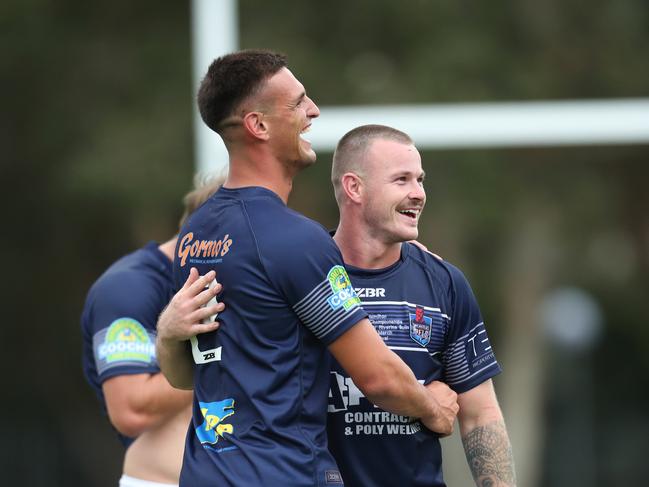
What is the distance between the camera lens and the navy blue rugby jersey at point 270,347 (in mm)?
4012

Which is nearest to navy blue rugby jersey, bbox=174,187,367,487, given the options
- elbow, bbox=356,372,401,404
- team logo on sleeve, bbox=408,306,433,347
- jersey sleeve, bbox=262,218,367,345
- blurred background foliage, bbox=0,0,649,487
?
jersey sleeve, bbox=262,218,367,345

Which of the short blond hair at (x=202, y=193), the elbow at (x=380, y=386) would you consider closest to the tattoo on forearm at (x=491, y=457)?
the elbow at (x=380, y=386)

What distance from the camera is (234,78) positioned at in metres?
4.20

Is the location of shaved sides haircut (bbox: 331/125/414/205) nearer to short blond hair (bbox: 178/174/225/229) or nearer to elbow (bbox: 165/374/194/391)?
elbow (bbox: 165/374/194/391)

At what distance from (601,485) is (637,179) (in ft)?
15.4

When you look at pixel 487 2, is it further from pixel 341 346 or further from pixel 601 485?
pixel 341 346

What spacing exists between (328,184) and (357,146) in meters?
12.1

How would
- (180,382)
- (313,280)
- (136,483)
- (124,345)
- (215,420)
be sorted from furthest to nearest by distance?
(136,483) < (124,345) < (180,382) < (215,420) < (313,280)

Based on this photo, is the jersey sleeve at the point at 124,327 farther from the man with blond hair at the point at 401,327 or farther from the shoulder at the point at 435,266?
the shoulder at the point at 435,266

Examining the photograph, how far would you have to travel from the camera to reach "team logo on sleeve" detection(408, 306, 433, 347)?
4523 mm

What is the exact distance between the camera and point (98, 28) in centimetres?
1869

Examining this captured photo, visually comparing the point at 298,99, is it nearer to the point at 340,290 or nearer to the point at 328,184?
the point at 340,290

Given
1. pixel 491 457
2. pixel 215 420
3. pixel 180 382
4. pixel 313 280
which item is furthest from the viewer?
pixel 491 457

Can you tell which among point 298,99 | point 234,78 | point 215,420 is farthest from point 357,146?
point 215,420
